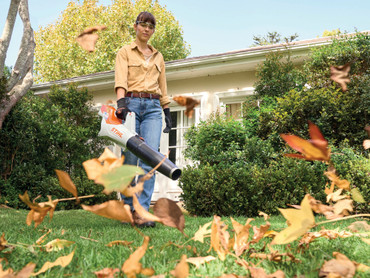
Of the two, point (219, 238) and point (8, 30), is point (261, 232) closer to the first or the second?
point (219, 238)

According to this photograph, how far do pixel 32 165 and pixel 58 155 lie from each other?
2.75 ft

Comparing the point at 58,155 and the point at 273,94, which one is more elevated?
the point at 273,94

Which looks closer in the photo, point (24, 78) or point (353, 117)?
point (353, 117)

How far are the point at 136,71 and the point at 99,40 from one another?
64.9 feet

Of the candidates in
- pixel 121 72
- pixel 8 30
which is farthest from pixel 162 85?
pixel 8 30

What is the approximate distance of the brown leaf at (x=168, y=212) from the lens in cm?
89

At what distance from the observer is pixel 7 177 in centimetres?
757

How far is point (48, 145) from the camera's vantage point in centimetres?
834

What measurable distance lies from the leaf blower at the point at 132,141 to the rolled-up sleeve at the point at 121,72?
1.16 feet

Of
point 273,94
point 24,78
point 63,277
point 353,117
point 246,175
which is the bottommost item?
point 63,277

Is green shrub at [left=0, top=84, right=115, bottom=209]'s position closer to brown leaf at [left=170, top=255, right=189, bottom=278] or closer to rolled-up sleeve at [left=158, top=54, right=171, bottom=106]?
rolled-up sleeve at [left=158, top=54, right=171, bottom=106]

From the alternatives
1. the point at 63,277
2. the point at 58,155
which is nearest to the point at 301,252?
the point at 63,277

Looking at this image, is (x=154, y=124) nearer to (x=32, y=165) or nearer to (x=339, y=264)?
(x=339, y=264)

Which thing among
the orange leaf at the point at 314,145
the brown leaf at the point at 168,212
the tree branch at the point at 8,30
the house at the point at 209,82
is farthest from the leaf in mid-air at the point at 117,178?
the tree branch at the point at 8,30
